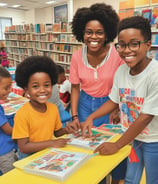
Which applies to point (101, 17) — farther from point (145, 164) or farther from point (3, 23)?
point (3, 23)

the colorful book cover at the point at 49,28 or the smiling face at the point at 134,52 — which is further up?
the colorful book cover at the point at 49,28

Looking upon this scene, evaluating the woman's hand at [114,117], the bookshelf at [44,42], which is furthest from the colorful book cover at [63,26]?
the woman's hand at [114,117]

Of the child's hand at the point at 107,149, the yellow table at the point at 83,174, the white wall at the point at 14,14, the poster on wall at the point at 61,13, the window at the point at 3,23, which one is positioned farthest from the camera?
the window at the point at 3,23

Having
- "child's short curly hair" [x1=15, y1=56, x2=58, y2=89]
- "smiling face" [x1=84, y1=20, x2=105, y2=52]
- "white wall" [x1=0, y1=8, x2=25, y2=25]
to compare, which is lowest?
"child's short curly hair" [x1=15, y1=56, x2=58, y2=89]

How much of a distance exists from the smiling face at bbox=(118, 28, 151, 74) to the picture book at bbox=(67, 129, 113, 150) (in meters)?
0.50

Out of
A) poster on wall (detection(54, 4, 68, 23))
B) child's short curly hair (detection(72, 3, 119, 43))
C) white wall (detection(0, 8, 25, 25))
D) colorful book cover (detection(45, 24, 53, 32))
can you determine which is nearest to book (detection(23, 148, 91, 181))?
child's short curly hair (detection(72, 3, 119, 43))

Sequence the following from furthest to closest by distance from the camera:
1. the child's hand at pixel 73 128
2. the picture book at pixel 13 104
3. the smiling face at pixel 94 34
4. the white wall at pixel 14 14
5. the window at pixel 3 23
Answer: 1. the window at pixel 3 23
2. the white wall at pixel 14 14
3. the picture book at pixel 13 104
4. the smiling face at pixel 94 34
5. the child's hand at pixel 73 128

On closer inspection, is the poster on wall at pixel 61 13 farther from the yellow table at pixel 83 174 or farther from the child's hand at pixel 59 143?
the yellow table at pixel 83 174

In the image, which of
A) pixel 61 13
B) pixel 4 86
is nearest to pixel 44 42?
pixel 61 13

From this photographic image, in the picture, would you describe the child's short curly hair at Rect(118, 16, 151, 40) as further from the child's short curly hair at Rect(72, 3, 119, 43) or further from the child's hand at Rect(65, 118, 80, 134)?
the child's hand at Rect(65, 118, 80, 134)

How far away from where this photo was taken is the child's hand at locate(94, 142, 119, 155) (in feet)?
3.64

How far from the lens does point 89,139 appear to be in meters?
1.30

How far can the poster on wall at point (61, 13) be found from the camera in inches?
395

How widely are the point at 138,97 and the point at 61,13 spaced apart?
33.4 feet
